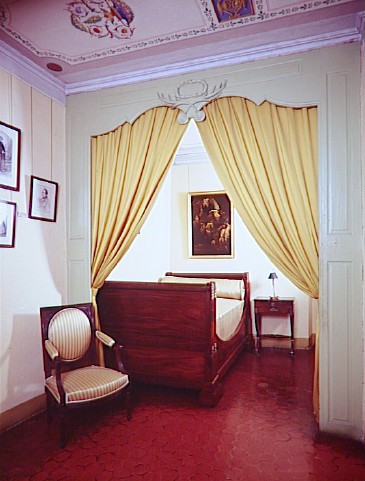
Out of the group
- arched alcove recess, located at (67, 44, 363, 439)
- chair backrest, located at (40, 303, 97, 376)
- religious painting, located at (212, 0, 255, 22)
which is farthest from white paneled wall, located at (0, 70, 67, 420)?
arched alcove recess, located at (67, 44, 363, 439)

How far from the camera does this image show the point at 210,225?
5961 millimetres

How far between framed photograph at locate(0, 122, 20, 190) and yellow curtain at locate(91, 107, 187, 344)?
2.26ft

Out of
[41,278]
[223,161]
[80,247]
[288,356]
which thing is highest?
[223,161]

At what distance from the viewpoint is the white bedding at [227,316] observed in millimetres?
3869

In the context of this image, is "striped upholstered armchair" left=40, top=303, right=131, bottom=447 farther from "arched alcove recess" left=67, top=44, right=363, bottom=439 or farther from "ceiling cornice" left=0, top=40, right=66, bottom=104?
"ceiling cornice" left=0, top=40, right=66, bottom=104

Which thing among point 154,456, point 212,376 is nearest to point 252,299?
point 212,376

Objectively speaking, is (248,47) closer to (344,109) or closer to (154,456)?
(344,109)

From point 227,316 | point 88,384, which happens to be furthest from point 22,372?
point 227,316

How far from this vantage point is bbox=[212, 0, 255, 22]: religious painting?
2.51 meters

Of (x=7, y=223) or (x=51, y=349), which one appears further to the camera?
(x=7, y=223)

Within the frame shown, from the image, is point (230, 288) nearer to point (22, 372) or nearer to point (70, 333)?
point (70, 333)

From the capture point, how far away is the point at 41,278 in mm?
3396

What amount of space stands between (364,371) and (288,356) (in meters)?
2.43

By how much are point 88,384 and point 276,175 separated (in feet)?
7.01
